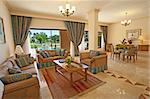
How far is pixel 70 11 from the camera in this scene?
3920mm

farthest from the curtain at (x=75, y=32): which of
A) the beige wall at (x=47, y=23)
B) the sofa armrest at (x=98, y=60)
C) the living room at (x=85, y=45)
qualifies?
the sofa armrest at (x=98, y=60)

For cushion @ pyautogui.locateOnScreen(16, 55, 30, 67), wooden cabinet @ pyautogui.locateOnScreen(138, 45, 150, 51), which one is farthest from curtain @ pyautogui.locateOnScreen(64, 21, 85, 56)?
wooden cabinet @ pyautogui.locateOnScreen(138, 45, 150, 51)

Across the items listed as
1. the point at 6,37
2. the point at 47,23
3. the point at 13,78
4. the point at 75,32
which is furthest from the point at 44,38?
the point at 13,78

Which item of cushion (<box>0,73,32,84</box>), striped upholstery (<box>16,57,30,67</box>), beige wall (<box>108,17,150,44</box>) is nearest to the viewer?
cushion (<box>0,73,32,84</box>)

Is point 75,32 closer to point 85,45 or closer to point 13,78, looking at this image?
point 85,45

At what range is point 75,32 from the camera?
783cm

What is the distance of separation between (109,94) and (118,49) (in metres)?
4.74

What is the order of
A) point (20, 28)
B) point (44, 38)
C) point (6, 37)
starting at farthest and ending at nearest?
point (44, 38) < point (20, 28) < point (6, 37)

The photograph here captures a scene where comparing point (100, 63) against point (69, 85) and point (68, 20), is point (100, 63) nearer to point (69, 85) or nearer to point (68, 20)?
point (69, 85)

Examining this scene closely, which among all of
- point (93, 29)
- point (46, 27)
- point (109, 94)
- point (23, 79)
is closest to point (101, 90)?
point (109, 94)

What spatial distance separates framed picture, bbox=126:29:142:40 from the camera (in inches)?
332

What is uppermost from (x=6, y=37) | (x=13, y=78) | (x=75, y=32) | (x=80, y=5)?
(x=80, y=5)

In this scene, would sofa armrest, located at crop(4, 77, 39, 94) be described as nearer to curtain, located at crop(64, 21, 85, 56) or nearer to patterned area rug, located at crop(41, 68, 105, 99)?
patterned area rug, located at crop(41, 68, 105, 99)

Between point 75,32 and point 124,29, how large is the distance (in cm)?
486
